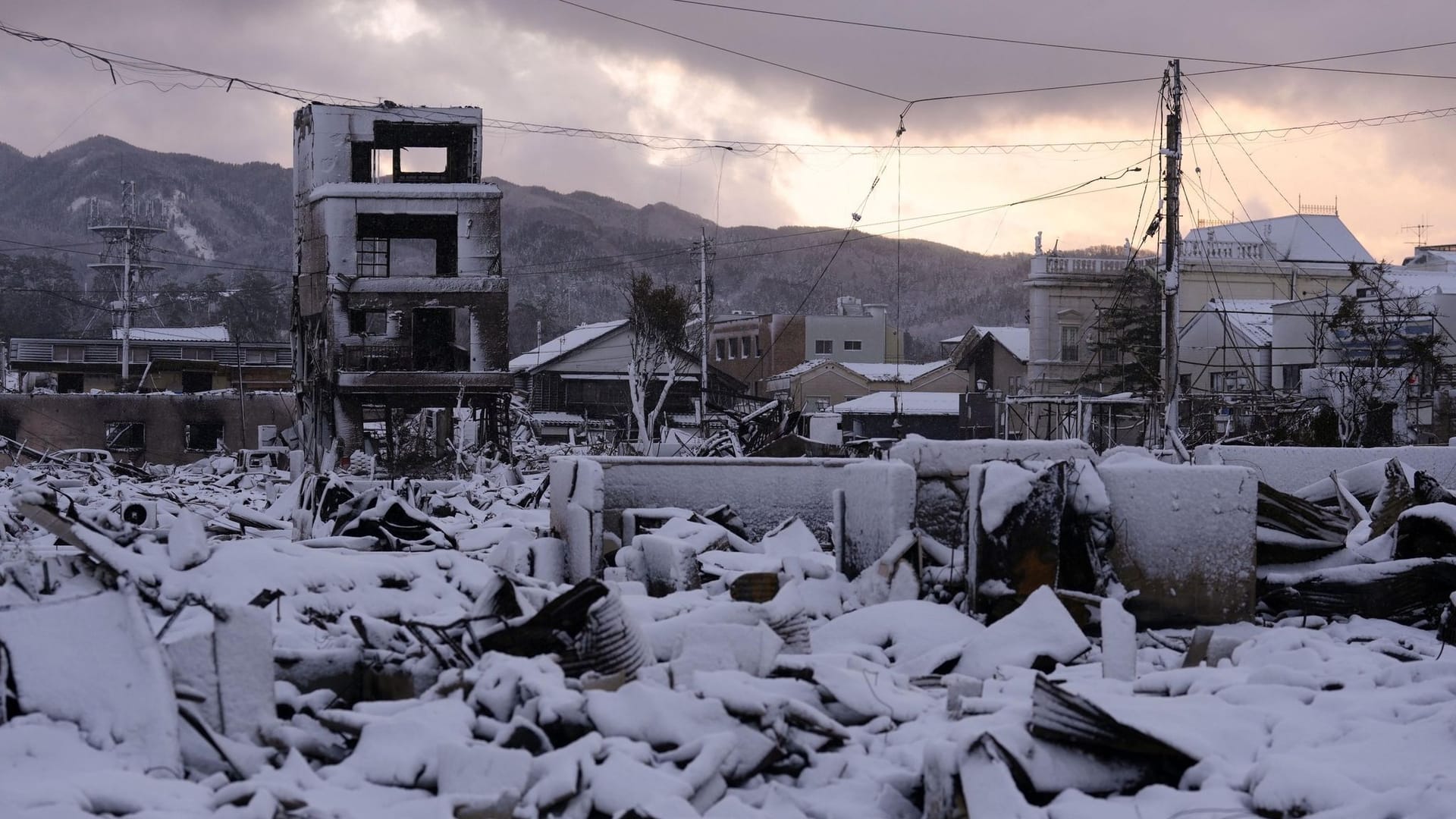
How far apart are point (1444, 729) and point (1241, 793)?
3.49 feet

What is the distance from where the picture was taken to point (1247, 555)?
7727 millimetres

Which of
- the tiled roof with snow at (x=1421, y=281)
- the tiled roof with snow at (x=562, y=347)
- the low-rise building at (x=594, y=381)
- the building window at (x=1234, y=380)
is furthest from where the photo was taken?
the tiled roof with snow at (x=562, y=347)

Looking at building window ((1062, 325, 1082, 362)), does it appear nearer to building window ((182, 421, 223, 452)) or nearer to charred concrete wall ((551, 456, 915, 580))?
building window ((182, 421, 223, 452))

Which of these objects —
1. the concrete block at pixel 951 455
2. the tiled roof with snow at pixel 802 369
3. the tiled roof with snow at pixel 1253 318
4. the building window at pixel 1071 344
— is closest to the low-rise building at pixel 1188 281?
the building window at pixel 1071 344

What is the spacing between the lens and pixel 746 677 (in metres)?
5.50

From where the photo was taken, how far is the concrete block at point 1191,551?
771 centimetres

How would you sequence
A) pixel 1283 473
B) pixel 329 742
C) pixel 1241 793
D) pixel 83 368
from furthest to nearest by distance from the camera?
pixel 83 368
pixel 1283 473
pixel 329 742
pixel 1241 793

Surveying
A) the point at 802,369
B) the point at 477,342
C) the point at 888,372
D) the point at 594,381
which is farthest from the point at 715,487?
the point at 888,372

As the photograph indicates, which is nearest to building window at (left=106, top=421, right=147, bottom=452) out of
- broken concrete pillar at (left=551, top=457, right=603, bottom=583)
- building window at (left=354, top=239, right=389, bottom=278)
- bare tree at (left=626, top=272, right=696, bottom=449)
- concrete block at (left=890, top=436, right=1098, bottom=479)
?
building window at (left=354, top=239, right=389, bottom=278)

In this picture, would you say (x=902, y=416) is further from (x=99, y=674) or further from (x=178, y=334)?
(x=99, y=674)

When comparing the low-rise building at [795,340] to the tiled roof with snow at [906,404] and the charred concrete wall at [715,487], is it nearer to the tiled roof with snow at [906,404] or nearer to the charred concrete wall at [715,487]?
the tiled roof with snow at [906,404]

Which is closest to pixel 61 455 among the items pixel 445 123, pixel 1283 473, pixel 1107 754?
pixel 445 123

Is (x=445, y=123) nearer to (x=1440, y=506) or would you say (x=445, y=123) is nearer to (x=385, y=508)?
(x=385, y=508)

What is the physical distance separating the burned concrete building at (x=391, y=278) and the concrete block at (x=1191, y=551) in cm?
2641
